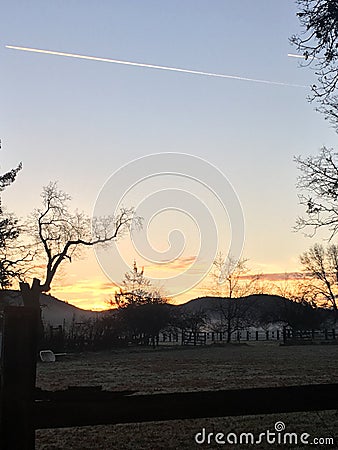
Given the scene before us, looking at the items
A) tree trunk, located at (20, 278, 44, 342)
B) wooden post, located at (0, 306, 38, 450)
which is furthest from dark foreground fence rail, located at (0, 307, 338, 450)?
tree trunk, located at (20, 278, 44, 342)

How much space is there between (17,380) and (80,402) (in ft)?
1.10

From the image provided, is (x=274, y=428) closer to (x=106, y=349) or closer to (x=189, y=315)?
(x=106, y=349)

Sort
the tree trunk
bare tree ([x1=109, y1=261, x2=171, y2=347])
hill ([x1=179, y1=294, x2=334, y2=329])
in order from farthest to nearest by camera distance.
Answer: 1. hill ([x1=179, y1=294, x2=334, y2=329])
2. bare tree ([x1=109, y1=261, x2=171, y2=347])
3. the tree trunk

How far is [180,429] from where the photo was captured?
8398 mm

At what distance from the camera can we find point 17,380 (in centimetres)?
254

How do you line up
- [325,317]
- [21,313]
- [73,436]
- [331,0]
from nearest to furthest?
[21,313], [331,0], [73,436], [325,317]

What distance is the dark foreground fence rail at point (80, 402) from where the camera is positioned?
2.54 m

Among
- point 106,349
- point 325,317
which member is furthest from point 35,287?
point 325,317

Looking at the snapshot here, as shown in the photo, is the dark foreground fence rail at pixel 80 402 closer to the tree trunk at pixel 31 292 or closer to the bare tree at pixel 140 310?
the tree trunk at pixel 31 292

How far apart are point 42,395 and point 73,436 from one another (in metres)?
5.91

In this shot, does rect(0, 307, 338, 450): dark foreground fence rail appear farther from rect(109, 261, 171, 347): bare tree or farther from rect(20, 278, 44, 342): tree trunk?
rect(109, 261, 171, 347): bare tree

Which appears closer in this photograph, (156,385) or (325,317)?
(156,385)

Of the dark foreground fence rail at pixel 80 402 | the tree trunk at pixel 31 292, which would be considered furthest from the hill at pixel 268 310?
the dark foreground fence rail at pixel 80 402

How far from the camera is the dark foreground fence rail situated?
2537 mm
